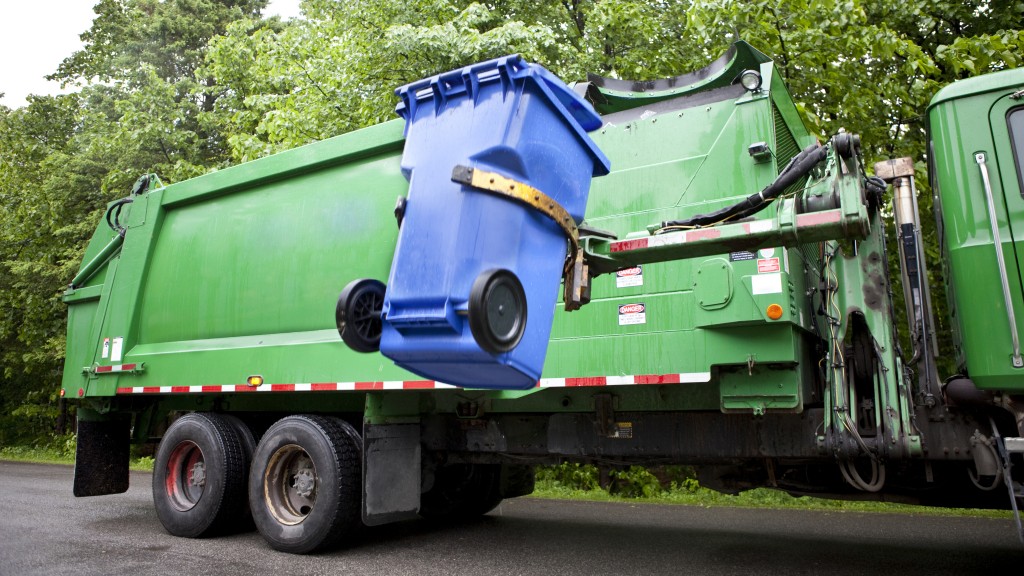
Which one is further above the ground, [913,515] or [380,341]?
[380,341]

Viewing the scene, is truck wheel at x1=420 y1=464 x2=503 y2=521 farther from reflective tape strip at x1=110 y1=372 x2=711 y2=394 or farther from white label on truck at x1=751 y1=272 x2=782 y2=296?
white label on truck at x1=751 y1=272 x2=782 y2=296

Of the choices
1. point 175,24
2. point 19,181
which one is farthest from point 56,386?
point 175,24

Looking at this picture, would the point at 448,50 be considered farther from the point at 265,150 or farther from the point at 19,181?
the point at 19,181

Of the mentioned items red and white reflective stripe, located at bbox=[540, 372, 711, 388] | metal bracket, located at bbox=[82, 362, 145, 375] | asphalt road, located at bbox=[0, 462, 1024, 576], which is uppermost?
metal bracket, located at bbox=[82, 362, 145, 375]

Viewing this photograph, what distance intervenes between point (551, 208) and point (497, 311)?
1.54 ft

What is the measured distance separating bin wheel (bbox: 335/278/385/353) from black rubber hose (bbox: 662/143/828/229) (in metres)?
1.22

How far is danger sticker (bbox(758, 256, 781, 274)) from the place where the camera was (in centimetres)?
384

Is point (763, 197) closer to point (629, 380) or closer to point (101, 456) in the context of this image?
point (629, 380)

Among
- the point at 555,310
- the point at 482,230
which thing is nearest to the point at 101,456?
the point at 555,310

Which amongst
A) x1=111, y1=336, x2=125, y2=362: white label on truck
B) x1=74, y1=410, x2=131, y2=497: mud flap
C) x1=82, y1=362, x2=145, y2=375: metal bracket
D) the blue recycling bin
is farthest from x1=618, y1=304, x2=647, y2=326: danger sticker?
x1=74, y1=410, x2=131, y2=497: mud flap

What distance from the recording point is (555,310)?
4.11 metres

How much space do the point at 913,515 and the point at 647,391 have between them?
3.99m

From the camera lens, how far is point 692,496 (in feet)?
26.7

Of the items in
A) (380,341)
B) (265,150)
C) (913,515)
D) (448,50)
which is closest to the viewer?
(380,341)
